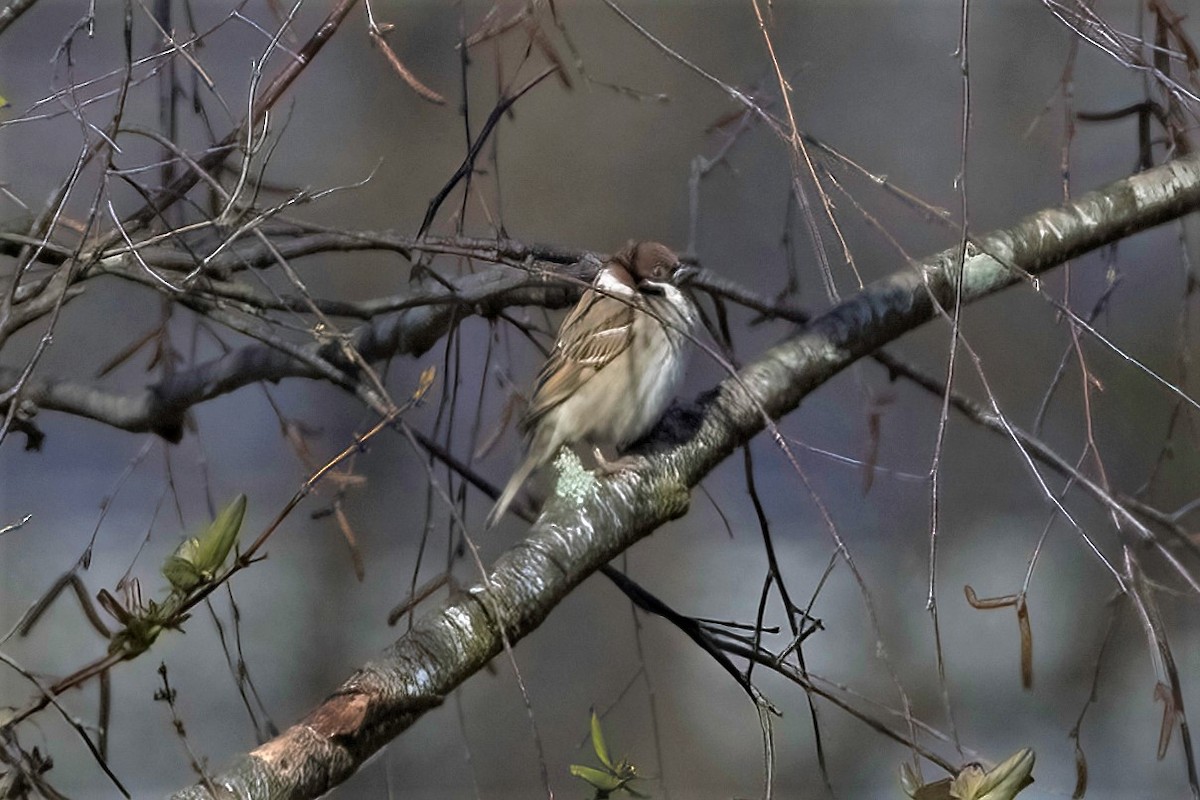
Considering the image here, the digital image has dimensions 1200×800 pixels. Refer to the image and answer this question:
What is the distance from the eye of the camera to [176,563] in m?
0.84

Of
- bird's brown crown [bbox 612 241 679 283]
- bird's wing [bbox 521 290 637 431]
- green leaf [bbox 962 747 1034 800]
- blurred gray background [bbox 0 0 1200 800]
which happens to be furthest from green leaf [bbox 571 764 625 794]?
blurred gray background [bbox 0 0 1200 800]

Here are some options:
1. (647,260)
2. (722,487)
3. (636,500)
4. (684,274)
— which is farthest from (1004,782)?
(722,487)

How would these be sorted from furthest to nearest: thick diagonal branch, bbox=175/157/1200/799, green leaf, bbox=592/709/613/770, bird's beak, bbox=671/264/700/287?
bird's beak, bbox=671/264/700/287 → green leaf, bbox=592/709/613/770 → thick diagonal branch, bbox=175/157/1200/799

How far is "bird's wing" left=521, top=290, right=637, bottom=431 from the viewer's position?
76.7 inches

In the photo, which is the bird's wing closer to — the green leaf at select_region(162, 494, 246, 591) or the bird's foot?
the bird's foot

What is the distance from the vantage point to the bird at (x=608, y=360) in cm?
186

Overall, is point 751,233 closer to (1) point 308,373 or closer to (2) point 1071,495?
(2) point 1071,495

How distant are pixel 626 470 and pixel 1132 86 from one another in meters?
3.87

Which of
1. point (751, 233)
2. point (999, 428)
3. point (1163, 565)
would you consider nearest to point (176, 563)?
point (999, 428)

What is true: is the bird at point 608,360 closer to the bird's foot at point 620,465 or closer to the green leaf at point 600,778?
the bird's foot at point 620,465

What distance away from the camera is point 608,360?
1.95 meters

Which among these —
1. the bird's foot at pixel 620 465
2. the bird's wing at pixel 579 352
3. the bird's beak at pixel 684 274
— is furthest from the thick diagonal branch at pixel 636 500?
the bird's wing at pixel 579 352

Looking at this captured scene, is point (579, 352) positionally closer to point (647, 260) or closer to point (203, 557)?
point (647, 260)

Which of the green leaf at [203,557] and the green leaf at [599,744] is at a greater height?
the green leaf at [203,557]
